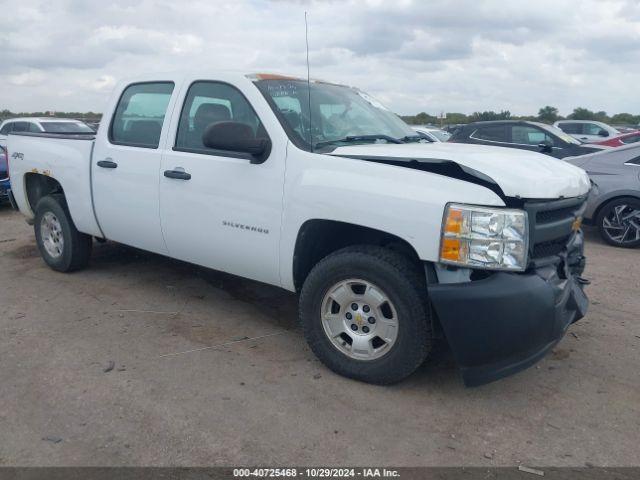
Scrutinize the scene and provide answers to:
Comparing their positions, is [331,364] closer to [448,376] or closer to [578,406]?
A: [448,376]

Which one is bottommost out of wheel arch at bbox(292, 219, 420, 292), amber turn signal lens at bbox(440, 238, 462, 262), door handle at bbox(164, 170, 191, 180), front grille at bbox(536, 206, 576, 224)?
wheel arch at bbox(292, 219, 420, 292)

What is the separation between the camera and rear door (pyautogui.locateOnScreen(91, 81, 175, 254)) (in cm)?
481

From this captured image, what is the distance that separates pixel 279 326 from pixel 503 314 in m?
2.05

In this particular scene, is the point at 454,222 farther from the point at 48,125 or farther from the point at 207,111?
the point at 48,125

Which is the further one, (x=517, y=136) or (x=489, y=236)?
(x=517, y=136)

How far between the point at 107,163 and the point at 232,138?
6.18 ft

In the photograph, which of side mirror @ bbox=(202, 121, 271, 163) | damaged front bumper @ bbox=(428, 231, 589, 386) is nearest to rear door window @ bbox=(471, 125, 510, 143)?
side mirror @ bbox=(202, 121, 271, 163)

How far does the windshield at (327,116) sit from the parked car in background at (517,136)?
23.8ft

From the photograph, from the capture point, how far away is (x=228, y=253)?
4340 mm

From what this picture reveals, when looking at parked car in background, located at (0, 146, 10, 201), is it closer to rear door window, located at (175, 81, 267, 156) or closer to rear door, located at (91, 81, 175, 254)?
rear door, located at (91, 81, 175, 254)

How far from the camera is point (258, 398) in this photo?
11.7 ft

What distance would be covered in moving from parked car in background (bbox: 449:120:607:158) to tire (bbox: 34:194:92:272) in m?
7.91

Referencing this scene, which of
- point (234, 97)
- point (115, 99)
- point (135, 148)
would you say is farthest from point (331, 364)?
point (115, 99)

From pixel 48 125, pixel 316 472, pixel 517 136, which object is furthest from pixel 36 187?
pixel 48 125
